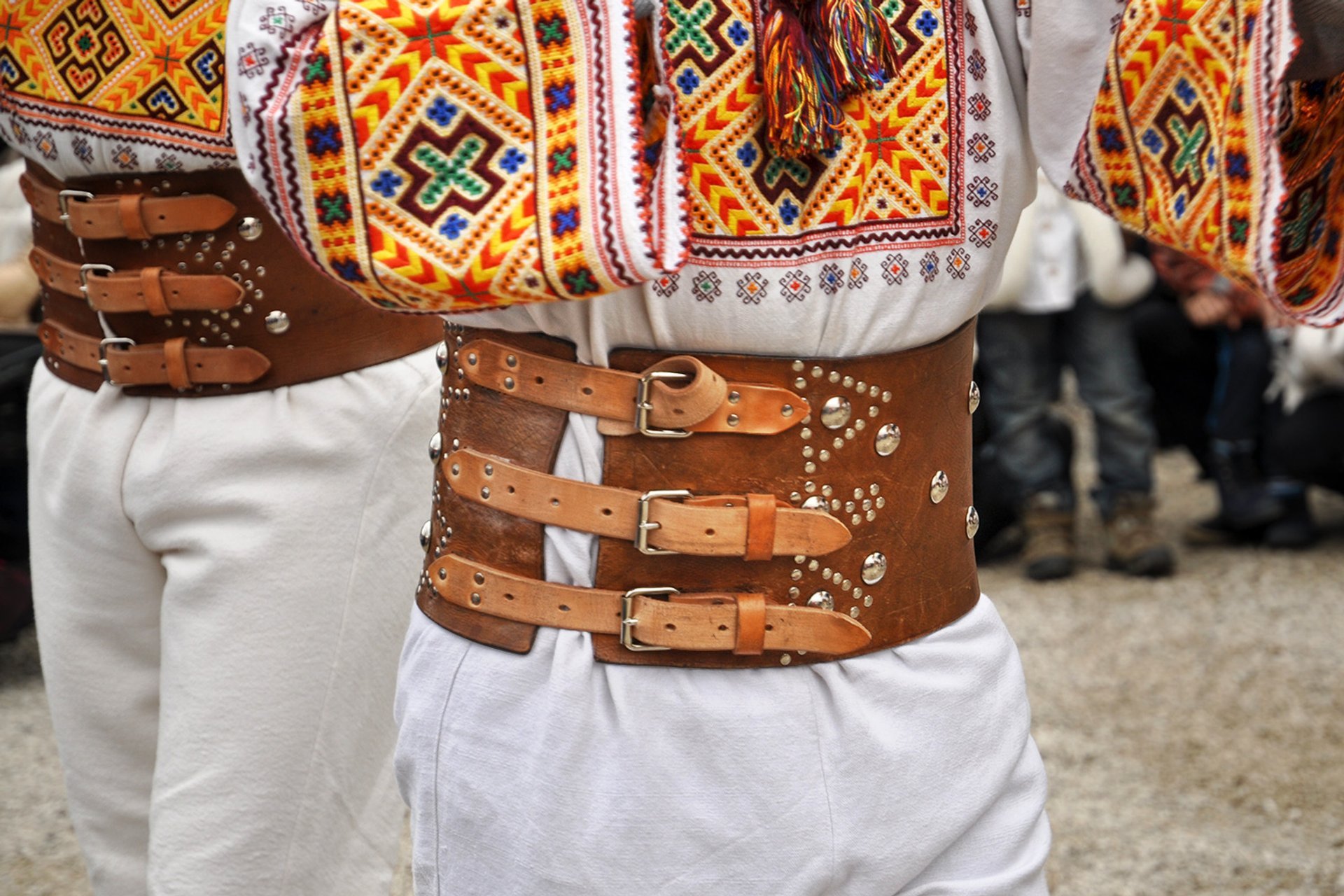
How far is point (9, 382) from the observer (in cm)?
416

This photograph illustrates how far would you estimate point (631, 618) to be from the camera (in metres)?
1.27

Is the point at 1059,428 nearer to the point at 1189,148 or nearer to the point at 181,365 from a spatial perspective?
the point at 181,365

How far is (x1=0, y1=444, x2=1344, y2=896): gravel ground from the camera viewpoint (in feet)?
10.4

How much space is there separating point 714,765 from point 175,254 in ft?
3.32

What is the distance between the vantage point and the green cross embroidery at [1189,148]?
119 centimetres

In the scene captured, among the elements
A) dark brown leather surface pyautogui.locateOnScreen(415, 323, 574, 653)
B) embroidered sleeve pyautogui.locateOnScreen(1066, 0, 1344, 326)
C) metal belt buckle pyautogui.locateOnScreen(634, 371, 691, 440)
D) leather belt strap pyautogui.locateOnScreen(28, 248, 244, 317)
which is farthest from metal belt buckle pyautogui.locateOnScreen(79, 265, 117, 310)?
embroidered sleeve pyautogui.locateOnScreen(1066, 0, 1344, 326)

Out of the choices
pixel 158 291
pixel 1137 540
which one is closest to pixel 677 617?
pixel 158 291

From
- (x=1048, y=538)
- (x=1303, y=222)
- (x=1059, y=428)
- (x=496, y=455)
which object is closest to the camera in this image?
(x=1303, y=222)

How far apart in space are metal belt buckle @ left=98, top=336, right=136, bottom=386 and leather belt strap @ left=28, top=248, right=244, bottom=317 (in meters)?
0.03

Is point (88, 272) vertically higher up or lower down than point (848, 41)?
lower down

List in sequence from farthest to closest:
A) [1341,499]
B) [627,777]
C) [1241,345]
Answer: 1. [1341,499]
2. [1241,345]
3. [627,777]

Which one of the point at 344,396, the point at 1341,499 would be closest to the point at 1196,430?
the point at 1341,499

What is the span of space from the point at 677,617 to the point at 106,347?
100 cm

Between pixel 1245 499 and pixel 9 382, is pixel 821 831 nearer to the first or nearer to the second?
pixel 9 382
